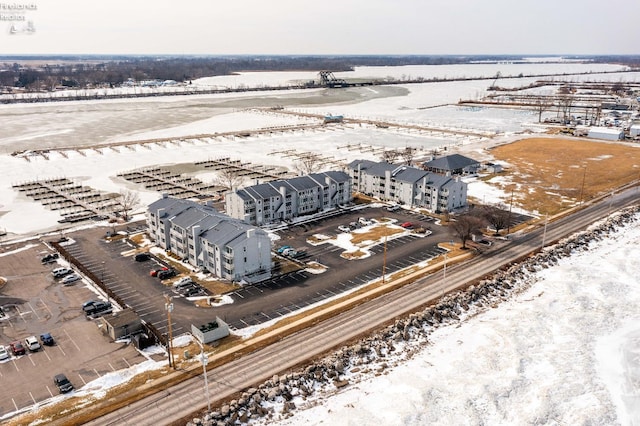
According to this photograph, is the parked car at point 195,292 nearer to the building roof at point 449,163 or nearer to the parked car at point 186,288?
the parked car at point 186,288

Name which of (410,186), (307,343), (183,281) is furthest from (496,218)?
(183,281)

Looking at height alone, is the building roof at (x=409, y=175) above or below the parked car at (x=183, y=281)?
above

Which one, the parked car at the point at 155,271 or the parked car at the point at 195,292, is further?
the parked car at the point at 155,271

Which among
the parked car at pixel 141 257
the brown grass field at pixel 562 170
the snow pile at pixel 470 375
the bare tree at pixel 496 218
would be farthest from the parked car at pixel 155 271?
the brown grass field at pixel 562 170

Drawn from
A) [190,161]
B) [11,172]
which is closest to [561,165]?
[190,161]

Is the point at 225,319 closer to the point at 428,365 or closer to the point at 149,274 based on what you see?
the point at 149,274

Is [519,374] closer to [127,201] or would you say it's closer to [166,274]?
[166,274]
